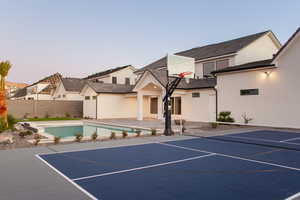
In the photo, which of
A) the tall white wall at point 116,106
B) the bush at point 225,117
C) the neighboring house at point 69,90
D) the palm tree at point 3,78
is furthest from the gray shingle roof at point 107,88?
the palm tree at point 3,78

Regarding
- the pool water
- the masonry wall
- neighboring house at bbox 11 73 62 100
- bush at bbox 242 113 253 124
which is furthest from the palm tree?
neighboring house at bbox 11 73 62 100

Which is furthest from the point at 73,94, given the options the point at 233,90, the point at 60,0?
the point at 233,90

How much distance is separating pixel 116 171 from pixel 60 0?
16.4 m

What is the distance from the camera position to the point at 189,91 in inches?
800

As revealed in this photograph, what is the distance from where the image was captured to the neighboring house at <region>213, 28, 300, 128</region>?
14.0 metres

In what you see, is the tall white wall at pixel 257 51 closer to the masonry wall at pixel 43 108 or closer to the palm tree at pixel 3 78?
the palm tree at pixel 3 78

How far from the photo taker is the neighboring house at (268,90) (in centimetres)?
1400

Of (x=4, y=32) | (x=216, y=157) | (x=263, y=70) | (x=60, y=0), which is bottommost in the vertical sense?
(x=216, y=157)

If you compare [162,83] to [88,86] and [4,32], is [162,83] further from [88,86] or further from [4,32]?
[4,32]

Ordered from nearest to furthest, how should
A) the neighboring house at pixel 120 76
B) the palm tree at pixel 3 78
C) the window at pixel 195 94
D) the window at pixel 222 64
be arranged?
the palm tree at pixel 3 78 < the window at pixel 195 94 < the window at pixel 222 64 < the neighboring house at pixel 120 76

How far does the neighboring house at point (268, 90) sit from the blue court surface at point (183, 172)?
7.19 m

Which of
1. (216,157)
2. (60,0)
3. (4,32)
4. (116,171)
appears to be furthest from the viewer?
(4,32)

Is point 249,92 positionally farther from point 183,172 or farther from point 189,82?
point 183,172

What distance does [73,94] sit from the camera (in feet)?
110
